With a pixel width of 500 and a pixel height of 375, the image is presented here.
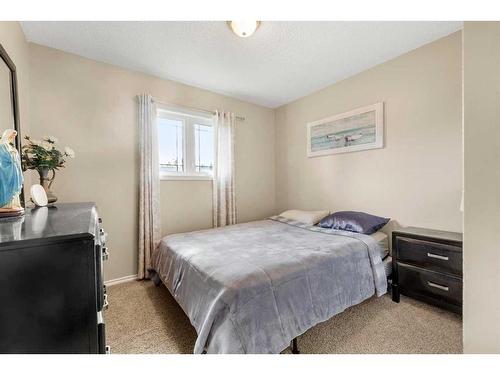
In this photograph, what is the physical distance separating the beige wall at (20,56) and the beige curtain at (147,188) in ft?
3.08

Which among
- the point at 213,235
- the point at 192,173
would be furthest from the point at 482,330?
the point at 192,173

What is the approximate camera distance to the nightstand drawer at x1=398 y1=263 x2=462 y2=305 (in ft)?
5.71

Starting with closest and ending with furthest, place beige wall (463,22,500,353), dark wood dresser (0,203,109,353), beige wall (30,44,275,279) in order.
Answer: dark wood dresser (0,203,109,353) → beige wall (463,22,500,353) → beige wall (30,44,275,279)

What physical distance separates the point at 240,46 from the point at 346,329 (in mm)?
2658

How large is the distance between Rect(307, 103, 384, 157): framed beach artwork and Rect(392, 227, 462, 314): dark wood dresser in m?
1.10

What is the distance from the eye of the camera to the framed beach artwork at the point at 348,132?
8.40 ft

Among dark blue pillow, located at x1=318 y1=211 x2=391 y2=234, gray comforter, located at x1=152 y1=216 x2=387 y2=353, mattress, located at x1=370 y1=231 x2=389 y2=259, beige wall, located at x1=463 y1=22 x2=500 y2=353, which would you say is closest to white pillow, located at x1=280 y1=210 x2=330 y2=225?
dark blue pillow, located at x1=318 y1=211 x2=391 y2=234

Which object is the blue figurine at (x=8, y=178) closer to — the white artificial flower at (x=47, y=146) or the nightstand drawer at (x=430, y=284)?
the white artificial flower at (x=47, y=146)

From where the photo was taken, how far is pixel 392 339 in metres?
1.58

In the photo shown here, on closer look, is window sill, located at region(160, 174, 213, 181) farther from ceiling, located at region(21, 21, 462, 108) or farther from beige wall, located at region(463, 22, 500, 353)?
beige wall, located at region(463, 22, 500, 353)

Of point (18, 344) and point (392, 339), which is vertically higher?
point (18, 344)

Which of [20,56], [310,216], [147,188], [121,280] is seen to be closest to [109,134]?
[147,188]
